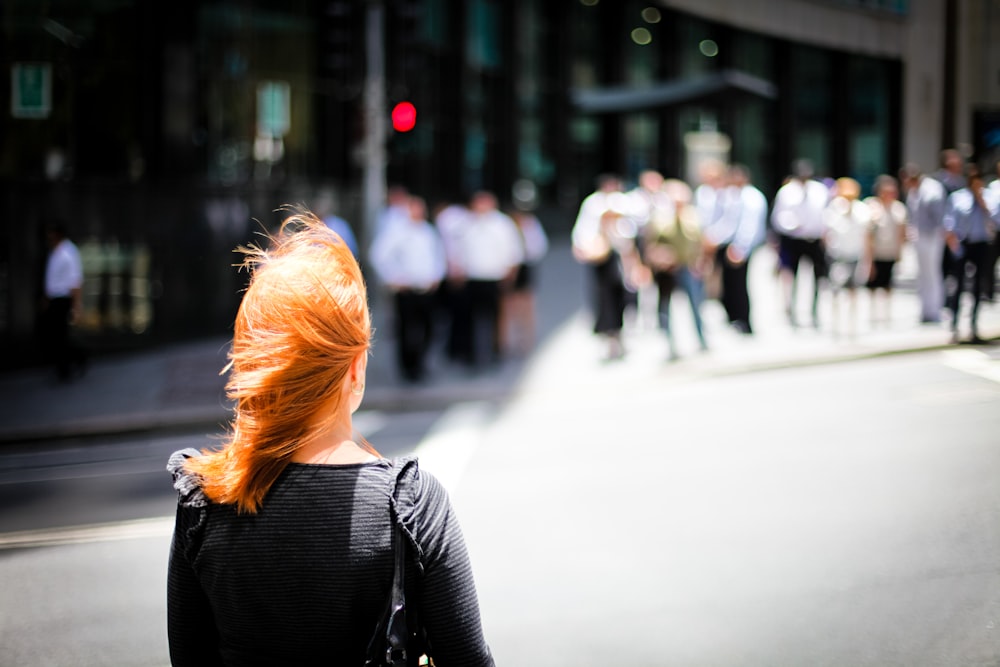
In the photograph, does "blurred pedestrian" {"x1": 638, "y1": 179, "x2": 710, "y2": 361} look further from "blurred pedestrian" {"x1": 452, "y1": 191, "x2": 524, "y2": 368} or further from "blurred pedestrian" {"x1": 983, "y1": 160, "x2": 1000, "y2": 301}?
"blurred pedestrian" {"x1": 983, "y1": 160, "x2": 1000, "y2": 301}

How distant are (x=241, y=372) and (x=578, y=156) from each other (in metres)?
34.1

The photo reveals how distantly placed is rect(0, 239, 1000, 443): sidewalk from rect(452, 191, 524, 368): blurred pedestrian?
389mm

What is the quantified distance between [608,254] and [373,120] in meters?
3.40

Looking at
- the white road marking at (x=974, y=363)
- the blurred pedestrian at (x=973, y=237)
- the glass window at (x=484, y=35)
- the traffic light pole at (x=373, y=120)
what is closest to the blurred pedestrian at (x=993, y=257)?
the blurred pedestrian at (x=973, y=237)

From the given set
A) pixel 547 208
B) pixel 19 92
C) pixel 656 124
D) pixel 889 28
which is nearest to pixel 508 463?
pixel 889 28

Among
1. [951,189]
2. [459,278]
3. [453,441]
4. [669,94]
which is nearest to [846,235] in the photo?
[459,278]

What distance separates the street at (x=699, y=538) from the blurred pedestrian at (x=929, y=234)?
173mm

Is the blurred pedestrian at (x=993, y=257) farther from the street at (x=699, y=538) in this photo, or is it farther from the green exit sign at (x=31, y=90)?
the green exit sign at (x=31, y=90)

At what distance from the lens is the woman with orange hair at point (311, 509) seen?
83.5 inches

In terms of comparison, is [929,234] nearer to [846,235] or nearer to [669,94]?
[846,235]

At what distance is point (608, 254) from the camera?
45.4ft

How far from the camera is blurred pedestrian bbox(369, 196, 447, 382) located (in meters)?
12.7

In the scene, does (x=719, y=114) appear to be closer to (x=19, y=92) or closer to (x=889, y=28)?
(x=19, y=92)

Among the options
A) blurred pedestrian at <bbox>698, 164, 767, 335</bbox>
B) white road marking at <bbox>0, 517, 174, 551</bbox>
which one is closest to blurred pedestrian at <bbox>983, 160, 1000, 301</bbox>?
white road marking at <bbox>0, 517, 174, 551</bbox>
